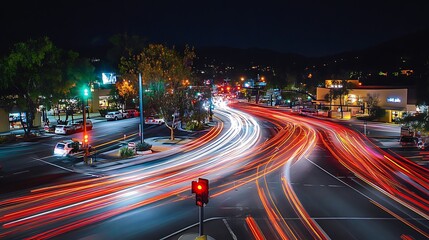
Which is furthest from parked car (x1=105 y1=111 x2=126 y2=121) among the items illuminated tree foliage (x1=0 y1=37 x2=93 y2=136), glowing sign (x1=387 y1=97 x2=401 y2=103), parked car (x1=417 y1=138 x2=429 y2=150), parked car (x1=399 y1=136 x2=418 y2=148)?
glowing sign (x1=387 y1=97 x2=401 y2=103)

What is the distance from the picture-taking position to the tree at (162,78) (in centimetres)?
3925

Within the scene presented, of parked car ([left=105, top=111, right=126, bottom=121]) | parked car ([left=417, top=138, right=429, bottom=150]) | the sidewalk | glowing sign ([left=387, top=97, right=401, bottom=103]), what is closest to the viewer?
the sidewalk

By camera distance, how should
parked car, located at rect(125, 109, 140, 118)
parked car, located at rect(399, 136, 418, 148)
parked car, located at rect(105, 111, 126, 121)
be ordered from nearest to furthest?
parked car, located at rect(399, 136, 418, 148)
parked car, located at rect(105, 111, 126, 121)
parked car, located at rect(125, 109, 140, 118)

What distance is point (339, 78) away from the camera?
83.7 metres

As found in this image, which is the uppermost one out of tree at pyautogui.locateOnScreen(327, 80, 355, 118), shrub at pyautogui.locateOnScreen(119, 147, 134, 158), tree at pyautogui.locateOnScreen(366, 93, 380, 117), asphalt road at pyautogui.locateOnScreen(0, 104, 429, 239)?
tree at pyautogui.locateOnScreen(327, 80, 355, 118)

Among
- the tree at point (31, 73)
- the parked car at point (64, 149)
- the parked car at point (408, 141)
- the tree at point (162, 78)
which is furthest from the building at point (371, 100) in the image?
the tree at point (31, 73)

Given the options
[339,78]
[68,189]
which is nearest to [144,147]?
[68,189]

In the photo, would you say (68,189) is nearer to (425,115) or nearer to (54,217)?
(54,217)

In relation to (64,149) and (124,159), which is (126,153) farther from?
(64,149)

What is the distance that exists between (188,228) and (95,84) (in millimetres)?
67393

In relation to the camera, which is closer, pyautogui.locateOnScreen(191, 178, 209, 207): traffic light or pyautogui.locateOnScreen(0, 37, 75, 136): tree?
pyautogui.locateOnScreen(191, 178, 209, 207): traffic light

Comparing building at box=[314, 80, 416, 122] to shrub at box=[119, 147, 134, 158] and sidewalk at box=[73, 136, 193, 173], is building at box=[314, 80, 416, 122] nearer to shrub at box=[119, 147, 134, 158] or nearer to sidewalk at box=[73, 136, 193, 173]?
sidewalk at box=[73, 136, 193, 173]

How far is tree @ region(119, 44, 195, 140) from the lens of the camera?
39.2m

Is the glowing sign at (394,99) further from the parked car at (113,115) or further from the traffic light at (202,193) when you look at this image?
the traffic light at (202,193)
